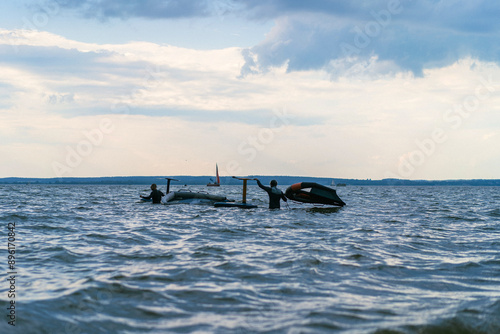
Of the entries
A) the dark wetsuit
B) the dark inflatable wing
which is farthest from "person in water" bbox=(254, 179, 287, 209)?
the dark wetsuit

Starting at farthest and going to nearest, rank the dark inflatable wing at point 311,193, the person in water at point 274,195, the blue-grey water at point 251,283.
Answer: the dark inflatable wing at point 311,193 < the person in water at point 274,195 < the blue-grey water at point 251,283

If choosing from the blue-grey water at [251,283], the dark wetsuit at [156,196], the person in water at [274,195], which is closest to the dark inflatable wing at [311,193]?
the person in water at [274,195]

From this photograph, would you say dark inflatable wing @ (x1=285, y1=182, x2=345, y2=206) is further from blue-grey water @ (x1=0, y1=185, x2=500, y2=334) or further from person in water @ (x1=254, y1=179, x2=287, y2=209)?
blue-grey water @ (x1=0, y1=185, x2=500, y2=334)

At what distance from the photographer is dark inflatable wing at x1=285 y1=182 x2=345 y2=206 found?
2728 centimetres

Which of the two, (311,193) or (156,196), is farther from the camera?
(156,196)

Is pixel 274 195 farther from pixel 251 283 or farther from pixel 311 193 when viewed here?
pixel 251 283

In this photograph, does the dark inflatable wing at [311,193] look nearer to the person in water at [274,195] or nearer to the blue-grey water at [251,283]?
the person in water at [274,195]

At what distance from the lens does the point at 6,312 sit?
5957 millimetres

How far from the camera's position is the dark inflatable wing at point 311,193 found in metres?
27.3

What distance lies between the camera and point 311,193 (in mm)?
27984

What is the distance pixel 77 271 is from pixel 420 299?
649 centimetres

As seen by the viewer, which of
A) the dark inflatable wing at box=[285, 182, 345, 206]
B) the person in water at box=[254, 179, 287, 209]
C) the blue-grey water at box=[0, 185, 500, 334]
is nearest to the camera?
the blue-grey water at box=[0, 185, 500, 334]

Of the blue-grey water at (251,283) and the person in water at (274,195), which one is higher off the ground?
the person in water at (274,195)

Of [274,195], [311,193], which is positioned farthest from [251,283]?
[311,193]
